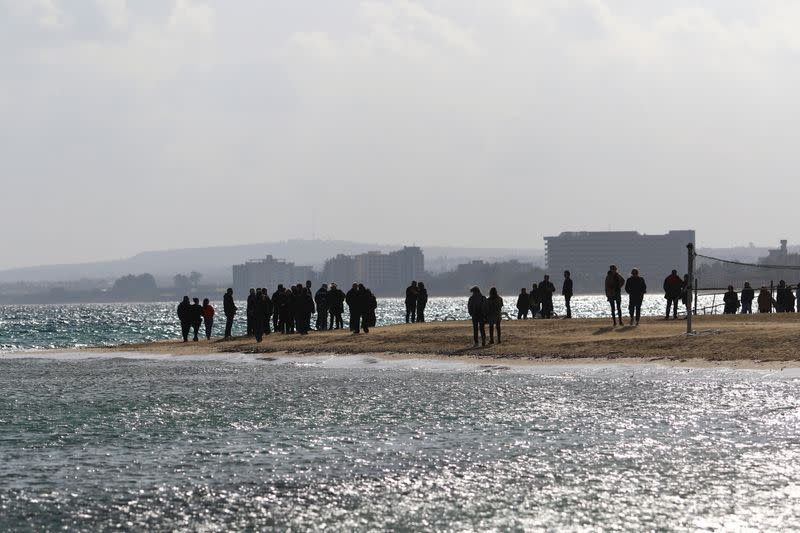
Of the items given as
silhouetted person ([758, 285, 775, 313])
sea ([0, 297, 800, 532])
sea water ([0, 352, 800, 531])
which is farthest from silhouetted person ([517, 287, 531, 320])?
sea water ([0, 352, 800, 531])

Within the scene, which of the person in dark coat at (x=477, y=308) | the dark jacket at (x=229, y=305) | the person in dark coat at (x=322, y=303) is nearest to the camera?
Answer: the person in dark coat at (x=477, y=308)

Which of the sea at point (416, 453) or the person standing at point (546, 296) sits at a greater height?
the person standing at point (546, 296)

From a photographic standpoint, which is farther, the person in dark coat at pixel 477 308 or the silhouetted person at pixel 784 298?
the silhouetted person at pixel 784 298

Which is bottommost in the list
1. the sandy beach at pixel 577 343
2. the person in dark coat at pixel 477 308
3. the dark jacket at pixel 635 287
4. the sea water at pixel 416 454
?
the sea water at pixel 416 454

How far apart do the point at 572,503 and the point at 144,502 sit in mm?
4689

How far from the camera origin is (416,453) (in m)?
17.9

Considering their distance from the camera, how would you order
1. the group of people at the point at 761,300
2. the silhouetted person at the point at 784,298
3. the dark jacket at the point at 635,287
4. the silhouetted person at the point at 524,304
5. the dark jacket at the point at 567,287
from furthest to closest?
the silhouetted person at the point at 524,304, the silhouetted person at the point at 784,298, the group of people at the point at 761,300, the dark jacket at the point at 567,287, the dark jacket at the point at 635,287

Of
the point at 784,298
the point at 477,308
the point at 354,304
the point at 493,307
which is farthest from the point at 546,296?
the point at 477,308

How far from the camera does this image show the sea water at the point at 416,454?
13.5 meters

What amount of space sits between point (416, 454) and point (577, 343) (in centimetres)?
1937

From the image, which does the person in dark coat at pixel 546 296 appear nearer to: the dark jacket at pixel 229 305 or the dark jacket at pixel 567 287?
the dark jacket at pixel 567 287

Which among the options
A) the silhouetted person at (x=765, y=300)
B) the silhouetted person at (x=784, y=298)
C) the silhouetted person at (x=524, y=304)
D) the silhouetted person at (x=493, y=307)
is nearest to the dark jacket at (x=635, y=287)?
the silhouetted person at (x=493, y=307)

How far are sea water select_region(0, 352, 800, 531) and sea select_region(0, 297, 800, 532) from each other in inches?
1.9

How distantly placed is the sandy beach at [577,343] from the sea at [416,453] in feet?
8.19
